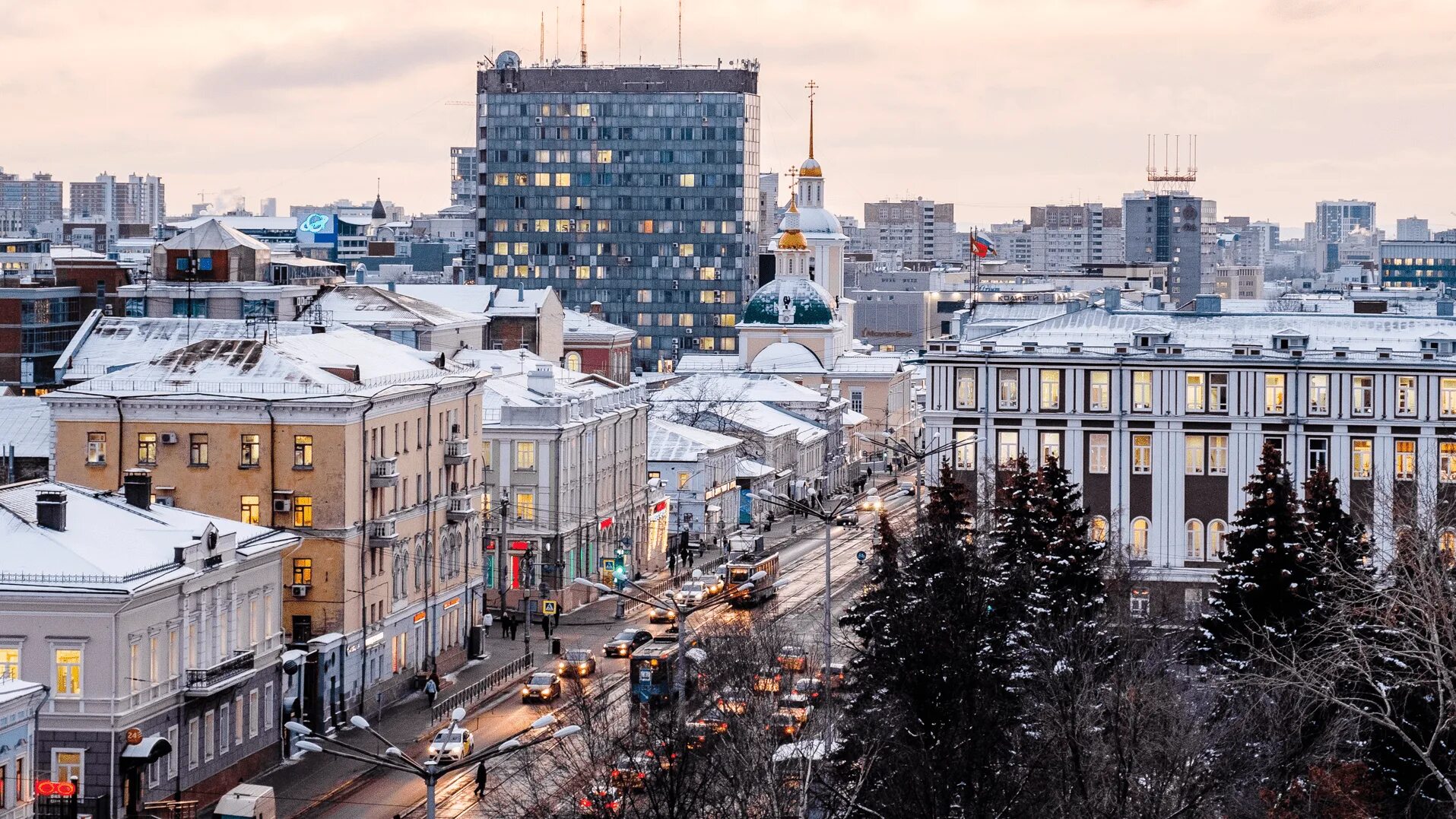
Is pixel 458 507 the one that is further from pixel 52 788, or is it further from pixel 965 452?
pixel 52 788

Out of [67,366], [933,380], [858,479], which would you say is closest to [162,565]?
[933,380]

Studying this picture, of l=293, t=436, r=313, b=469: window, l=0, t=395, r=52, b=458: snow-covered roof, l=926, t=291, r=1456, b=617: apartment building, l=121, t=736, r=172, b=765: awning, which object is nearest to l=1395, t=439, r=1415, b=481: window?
l=926, t=291, r=1456, b=617: apartment building

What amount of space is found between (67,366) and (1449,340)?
55163mm

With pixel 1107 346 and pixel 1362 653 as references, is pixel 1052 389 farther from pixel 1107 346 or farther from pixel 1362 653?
pixel 1362 653

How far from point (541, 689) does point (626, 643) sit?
10.0 m

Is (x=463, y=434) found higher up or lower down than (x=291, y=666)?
higher up

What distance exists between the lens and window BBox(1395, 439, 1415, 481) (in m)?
92.6

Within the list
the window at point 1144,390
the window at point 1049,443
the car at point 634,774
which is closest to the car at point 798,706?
the car at point 634,774

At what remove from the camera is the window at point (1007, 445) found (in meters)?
94.9

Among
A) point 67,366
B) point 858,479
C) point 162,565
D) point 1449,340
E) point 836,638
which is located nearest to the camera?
point 162,565

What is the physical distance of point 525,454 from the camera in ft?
321

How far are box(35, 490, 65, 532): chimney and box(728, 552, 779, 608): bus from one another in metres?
31.3

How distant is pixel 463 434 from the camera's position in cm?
8706

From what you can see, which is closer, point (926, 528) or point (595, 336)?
point (926, 528)
